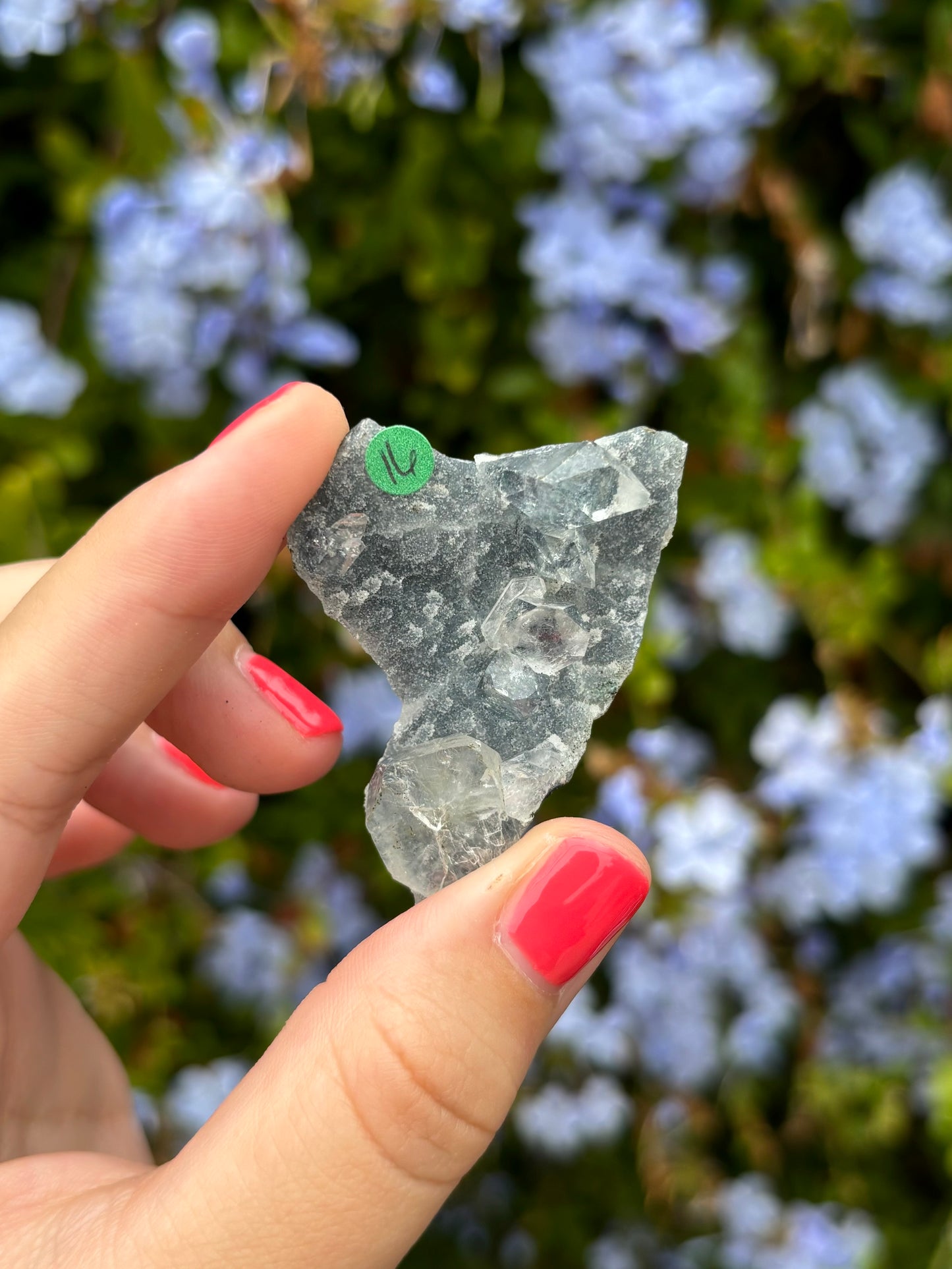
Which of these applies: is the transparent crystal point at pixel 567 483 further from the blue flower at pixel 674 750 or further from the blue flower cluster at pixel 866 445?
the blue flower cluster at pixel 866 445

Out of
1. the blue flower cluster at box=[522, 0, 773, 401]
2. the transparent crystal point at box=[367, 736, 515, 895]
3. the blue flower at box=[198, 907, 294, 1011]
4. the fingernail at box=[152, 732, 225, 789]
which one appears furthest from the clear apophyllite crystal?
the blue flower at box=[198, 907, 294, 1011]

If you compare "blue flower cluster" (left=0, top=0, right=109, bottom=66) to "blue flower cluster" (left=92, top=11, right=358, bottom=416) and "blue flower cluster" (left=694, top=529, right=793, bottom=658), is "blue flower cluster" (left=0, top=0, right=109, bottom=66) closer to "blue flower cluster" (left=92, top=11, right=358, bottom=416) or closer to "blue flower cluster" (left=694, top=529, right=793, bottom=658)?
"blue flower cluster" (left=92, top=11, right=358, bottom=416)

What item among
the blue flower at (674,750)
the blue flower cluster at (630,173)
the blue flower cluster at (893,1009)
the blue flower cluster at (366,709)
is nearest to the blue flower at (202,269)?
the blue flower cluster at (630,173)

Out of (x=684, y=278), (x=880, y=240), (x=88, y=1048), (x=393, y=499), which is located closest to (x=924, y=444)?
(x=880, y=240)

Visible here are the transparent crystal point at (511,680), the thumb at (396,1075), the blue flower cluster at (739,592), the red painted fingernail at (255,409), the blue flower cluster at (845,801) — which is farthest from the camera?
the blue flower cluster at (739,592)

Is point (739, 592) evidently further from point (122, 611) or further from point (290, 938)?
point (122, 611)

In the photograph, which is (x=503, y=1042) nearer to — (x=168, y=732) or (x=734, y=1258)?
(x=168, y=732)
